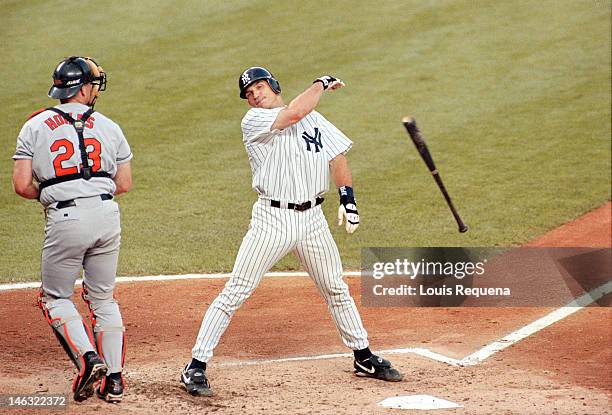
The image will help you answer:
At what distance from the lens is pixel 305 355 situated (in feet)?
22.8

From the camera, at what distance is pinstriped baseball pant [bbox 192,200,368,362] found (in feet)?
20.1

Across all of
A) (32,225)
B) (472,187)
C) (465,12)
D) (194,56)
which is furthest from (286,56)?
(32,225)

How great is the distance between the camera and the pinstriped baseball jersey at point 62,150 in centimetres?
552

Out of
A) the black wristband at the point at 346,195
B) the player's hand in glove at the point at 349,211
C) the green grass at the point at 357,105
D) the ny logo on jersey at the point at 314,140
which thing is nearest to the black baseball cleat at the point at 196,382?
the player's hand in glove at the point at 349,211

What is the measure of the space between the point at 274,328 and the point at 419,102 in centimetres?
703

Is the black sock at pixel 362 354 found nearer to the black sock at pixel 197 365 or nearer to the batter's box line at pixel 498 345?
the batter's box line at pixel 498 345

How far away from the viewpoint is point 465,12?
17.2 metres

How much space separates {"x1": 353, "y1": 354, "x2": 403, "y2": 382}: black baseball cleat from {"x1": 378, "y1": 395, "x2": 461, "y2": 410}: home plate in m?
0.34

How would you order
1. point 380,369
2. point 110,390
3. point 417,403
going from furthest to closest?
1. point 380,369
2. point 417,403
3. point 110,390

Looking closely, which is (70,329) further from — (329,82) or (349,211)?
(329,82)

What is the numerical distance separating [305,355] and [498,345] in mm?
1384

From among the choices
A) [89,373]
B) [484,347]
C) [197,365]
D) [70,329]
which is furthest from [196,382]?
[484,347]

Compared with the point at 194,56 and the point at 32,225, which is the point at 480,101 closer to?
the point at 194,56

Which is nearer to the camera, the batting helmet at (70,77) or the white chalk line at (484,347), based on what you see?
the batting helmet at (70,77)
